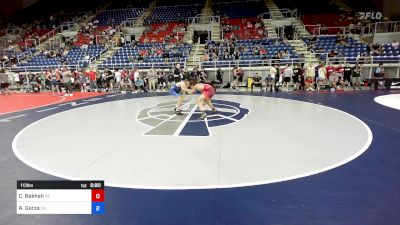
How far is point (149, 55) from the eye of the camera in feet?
67.1

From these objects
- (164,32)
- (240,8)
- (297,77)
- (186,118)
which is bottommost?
(186,118)

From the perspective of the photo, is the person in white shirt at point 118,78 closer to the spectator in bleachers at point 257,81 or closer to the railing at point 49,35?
the spectator in bleachers at point 257,81

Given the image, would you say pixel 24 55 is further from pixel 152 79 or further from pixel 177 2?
pixel 177 2

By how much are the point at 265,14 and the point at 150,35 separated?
10.1 meters

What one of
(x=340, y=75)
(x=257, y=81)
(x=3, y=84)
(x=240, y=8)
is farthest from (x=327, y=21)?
(x=3, y=84)

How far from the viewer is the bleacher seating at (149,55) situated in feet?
63.7

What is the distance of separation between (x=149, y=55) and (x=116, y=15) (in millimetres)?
12148

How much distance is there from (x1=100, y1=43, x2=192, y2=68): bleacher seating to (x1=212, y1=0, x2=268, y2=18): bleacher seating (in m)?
8.35

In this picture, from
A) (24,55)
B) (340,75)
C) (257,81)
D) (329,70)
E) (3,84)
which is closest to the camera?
(329,70)

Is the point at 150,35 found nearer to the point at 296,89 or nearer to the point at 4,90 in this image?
the point at 4,90

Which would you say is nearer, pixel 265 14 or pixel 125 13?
pixel 265 14

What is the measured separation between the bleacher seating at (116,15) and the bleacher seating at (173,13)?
65.8 inches

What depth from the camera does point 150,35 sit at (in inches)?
1001

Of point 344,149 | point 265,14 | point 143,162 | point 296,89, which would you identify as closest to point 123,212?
point 143,162
